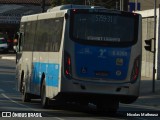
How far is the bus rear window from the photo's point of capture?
1894 cm

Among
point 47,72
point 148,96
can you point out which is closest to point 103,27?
point 47,72

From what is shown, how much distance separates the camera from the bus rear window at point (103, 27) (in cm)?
1894

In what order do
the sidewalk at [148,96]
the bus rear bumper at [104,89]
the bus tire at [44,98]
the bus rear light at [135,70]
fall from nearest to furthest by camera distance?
the bus rear bumper at [104,89]
the bus rear light at [135,70]
the bus tire at [44,98]
the sidewalk at [148,96]

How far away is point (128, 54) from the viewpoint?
19.1m

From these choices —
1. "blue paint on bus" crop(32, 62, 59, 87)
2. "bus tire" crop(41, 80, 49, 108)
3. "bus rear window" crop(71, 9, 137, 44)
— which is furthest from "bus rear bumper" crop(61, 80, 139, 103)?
"bus tire" crop(41, 80, 49, 108)

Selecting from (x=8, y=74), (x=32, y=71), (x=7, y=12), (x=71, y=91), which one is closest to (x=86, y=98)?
(x=71, y=91)

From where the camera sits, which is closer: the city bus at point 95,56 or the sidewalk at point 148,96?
the city bus at point 95,56

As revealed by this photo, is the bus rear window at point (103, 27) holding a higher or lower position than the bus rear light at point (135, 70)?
higher

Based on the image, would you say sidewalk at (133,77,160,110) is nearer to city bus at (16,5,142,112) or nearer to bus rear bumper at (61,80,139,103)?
bus rear bumper at (61,80,139,103)

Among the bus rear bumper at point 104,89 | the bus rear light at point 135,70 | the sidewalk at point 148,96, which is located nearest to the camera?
the bus rear bumper at point 104,89

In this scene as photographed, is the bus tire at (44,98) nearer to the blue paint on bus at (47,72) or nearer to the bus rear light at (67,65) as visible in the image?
the blue paint on bus at (47,72)

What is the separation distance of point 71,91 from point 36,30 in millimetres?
4472

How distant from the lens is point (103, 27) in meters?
19.1

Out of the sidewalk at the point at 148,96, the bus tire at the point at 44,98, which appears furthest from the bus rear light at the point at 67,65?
the sidewalk at the point at 148,96
